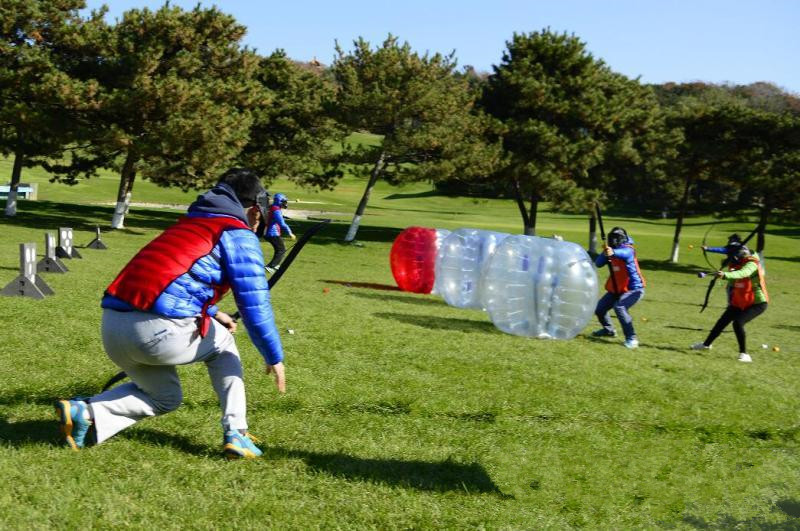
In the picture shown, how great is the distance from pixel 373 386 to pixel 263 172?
114 feet

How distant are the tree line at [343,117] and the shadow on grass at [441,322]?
19549mm

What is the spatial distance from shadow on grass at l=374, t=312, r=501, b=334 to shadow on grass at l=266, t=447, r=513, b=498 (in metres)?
7.21

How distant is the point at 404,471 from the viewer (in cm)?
606

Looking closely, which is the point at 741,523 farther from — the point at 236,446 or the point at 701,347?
the point at 701,347

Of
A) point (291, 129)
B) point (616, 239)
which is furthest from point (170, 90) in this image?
point (616, 239)

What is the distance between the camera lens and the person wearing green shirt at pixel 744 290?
1302 centimetres

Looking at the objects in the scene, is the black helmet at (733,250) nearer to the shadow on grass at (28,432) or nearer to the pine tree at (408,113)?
the shadow on grass at (28,432)

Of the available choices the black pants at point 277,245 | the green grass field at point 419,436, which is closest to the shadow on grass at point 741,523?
the green grass field at point 419,436

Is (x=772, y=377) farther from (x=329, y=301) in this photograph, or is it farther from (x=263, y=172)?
(x=263, y=172)

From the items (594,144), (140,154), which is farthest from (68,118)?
(594,144)

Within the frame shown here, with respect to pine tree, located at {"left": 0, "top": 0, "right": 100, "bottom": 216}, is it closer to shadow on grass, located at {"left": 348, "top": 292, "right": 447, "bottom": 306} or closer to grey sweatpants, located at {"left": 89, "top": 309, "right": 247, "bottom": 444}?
shadow on grass, located at {"left": 348, "top": 292, "right": 447, "bottom": 306}

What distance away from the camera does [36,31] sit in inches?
1288

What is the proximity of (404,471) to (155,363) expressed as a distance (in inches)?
77.3

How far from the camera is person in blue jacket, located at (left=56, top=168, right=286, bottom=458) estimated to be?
5.36 meters
